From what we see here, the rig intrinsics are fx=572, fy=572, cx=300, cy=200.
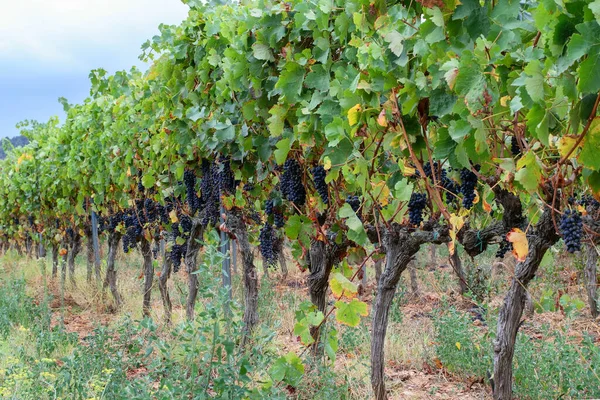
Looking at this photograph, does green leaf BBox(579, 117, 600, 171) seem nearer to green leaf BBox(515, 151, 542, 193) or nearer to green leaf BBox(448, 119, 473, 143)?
green leaf BBox(515, 151, 542, 193)

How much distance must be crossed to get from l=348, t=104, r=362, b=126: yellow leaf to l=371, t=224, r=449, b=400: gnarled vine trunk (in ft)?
3.26

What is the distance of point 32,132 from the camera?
11.8 metres

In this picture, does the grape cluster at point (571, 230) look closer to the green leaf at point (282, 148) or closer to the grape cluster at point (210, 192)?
the green leaf at point (282, 148)

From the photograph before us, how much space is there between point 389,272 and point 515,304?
0.86 meters

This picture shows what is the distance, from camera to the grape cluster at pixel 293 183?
3.67 metres

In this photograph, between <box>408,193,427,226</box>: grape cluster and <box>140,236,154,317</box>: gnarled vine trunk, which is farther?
<box>140,236,154,317</box>: gnarled vine trunk

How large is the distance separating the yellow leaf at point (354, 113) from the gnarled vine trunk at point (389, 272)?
993mm

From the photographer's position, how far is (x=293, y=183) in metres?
3.69

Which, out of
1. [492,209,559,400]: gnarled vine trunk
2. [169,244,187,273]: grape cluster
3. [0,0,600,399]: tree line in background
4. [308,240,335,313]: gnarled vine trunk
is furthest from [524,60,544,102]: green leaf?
[169,244,187,273]: grape cluster

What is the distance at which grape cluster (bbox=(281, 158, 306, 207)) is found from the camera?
3672 mm

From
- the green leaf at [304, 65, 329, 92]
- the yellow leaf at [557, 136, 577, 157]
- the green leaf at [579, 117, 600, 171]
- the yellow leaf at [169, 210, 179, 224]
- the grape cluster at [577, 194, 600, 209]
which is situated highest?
the green leaf at [304, 65, 329, 92]

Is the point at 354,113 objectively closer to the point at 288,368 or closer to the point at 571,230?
the point at 571,230

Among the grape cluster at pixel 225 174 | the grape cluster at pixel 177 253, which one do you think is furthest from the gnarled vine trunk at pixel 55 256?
the grape cluster at pixel 225 174

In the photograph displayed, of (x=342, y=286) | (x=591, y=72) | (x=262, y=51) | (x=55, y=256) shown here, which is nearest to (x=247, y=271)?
(x=262, y=51)
